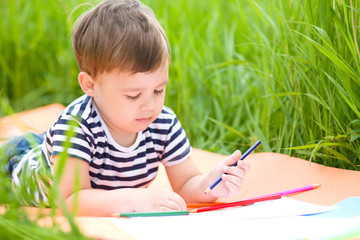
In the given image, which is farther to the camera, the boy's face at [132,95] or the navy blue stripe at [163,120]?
the navy blue stripe at [163,120]

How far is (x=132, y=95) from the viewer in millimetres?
1303

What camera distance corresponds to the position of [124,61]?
1.29 meters

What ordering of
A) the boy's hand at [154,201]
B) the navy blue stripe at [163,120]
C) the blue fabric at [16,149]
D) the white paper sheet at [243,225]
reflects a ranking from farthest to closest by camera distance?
the blue fabric at [16,149], the navy blue stripe at [163,120], the boy's hand at [154,201], the white paper sheet at [243,225]

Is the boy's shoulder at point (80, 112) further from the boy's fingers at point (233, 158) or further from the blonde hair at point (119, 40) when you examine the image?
the boy's fingers at point (233, 158)

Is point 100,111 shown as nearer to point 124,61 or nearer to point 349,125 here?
point 124,61

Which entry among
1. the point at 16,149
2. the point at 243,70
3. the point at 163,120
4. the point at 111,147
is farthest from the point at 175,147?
the point at 243,70

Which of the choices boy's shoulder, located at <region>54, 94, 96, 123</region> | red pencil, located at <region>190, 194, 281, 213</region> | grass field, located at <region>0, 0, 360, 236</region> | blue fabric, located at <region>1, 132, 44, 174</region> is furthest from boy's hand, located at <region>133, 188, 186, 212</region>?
blue fabric, located at <region>1, 132, 44, 174</region>

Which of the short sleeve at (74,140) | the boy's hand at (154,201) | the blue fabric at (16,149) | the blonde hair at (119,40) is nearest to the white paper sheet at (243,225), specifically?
the boy's hand at (154,201)

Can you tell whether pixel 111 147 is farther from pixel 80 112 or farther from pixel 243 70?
pixel 243 70

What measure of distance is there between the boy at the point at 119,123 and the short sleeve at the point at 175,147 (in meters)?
0.01

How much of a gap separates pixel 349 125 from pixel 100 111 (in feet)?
2.19

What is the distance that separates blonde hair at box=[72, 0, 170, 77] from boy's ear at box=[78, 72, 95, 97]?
1 centimetres

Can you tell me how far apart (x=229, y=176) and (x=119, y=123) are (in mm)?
294

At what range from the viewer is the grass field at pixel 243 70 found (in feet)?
5.11
